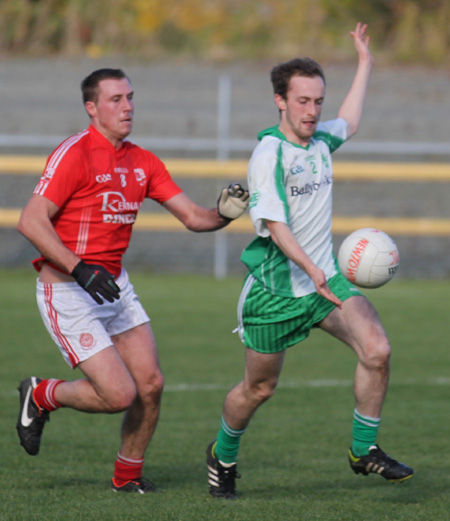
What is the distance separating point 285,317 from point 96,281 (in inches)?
40.1

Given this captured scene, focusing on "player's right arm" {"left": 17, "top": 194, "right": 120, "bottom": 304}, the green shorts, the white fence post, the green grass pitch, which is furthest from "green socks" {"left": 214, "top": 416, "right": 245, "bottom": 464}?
the white fence post

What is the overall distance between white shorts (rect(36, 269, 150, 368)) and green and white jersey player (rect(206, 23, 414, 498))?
0.64 m

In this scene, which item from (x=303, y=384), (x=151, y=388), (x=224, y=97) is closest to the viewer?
(x=151, y=388)

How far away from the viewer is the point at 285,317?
5.65 m

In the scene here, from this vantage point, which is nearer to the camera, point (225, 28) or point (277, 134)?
point (277, 134)

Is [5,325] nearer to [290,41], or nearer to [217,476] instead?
[217,476]

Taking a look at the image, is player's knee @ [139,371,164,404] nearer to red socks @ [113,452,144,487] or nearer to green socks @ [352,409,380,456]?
red socks @ [113,452,144,487]

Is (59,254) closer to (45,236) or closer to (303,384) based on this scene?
(45,236)

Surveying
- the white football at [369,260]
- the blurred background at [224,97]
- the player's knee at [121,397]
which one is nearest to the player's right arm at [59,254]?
the player's knee at [121,397]

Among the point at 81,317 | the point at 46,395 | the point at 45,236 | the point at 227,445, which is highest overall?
the point at 45,236

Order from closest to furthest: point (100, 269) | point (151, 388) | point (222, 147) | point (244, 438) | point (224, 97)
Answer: point (100, 269) < point (151, 388) < point (244, 438) < point (222, 147) < point (224, 97)

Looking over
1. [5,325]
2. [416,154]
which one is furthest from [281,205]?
[416,154]

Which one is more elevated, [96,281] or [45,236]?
[45,236]

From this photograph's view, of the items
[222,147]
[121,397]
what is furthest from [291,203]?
[222,147]
